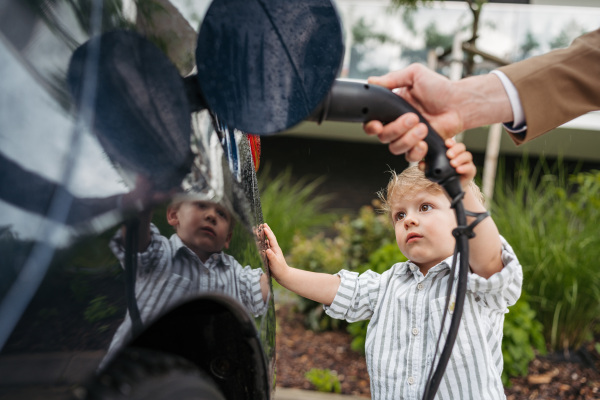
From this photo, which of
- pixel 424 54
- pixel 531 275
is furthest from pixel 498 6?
pixel 531 275

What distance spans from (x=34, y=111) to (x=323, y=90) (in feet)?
1.54

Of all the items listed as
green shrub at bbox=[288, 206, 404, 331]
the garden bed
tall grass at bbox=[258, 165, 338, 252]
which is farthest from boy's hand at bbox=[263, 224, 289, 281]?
tall grass at bbox=[258, 165, 338, 252]

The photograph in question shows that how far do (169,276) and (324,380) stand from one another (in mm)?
2885

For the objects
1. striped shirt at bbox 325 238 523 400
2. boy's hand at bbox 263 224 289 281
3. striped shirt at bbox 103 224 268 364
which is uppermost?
striped shirt at bbox 103 224 268 364

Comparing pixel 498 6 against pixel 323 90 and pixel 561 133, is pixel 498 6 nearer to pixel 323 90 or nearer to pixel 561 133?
pixel 561 133

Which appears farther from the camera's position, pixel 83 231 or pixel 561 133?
pixel 561 133

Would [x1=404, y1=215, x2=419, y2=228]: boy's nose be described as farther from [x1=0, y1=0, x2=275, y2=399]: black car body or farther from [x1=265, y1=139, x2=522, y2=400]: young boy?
[x1=0, y1=0, x2=275, y2=399]: black car body

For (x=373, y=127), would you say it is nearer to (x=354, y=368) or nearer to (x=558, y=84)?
(x=558, y=84)

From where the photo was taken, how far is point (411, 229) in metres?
1.79

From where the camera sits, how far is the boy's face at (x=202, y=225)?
102 centimetres

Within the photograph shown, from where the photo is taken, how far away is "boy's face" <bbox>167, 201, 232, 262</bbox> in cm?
102

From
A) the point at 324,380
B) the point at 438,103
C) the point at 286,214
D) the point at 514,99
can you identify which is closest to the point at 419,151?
the point at 438,103

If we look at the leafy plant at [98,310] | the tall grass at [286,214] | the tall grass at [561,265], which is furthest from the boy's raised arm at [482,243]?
the tall grass at [286,214]

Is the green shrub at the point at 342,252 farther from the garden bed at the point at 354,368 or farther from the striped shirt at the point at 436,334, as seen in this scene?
the striped shirt at the point at 436,334
